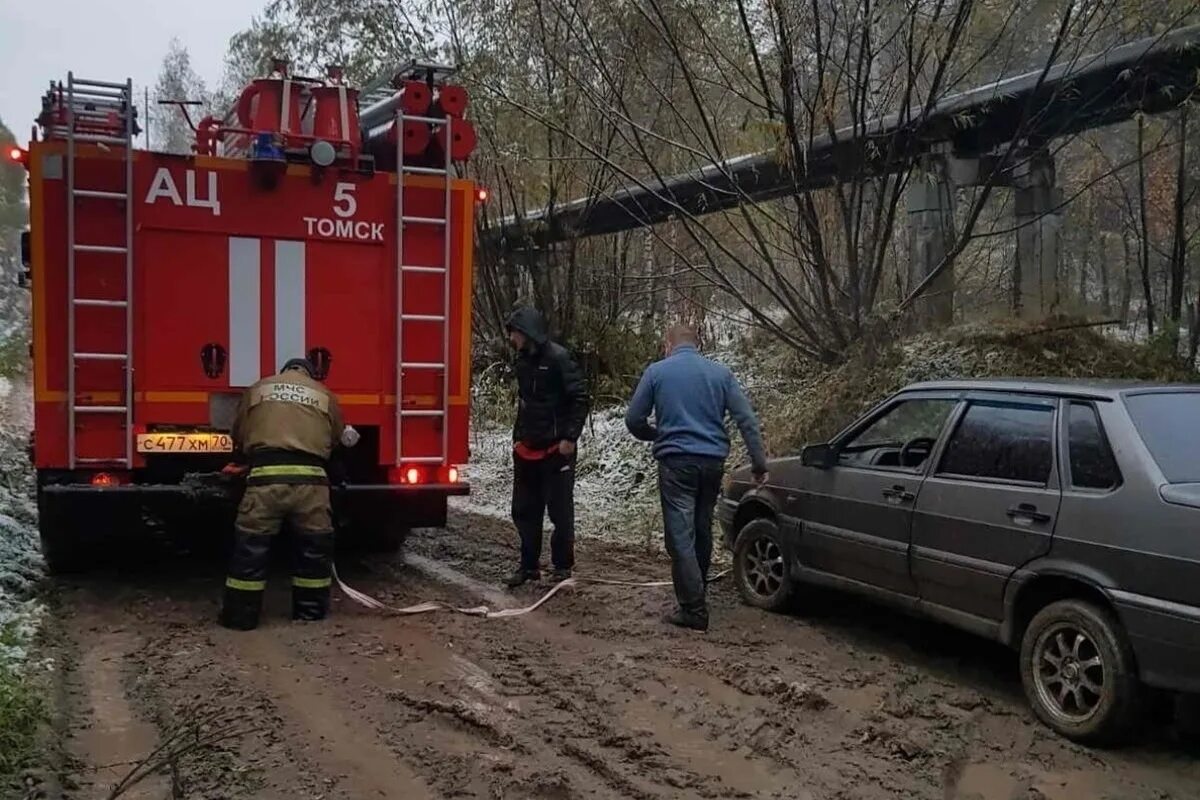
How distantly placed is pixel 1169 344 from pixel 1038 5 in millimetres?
3385

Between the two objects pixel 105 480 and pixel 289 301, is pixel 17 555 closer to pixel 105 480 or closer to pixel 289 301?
pixel 105 480

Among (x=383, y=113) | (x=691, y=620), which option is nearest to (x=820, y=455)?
(x=691, y=620)

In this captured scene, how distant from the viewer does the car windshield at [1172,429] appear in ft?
14.4

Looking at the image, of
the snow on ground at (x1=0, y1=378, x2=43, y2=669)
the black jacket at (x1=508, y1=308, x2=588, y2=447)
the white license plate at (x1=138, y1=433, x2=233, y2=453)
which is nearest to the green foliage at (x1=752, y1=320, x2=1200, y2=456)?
the black jacket at (x1=508, y1=308, x2=588, y2=447)

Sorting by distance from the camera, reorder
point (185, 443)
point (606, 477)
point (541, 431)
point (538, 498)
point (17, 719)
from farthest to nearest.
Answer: point (606, 477)
point (538, 498)
point (541, 431)
point (185, 443)
point (17, 719)

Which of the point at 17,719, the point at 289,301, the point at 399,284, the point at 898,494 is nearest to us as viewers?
the point at 17,719

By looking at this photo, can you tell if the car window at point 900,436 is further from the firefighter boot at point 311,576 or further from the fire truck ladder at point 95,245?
the fire truck ladder at point 95,245

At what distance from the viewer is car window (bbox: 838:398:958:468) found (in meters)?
5.78

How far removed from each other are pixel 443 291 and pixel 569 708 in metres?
3.29

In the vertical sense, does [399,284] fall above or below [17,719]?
above

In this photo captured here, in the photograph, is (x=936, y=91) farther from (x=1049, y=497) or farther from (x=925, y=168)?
(x=1049, y=497)

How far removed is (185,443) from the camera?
659 centimetres

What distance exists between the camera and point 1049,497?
15.6 ft

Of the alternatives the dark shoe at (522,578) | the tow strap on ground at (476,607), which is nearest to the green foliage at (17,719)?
the tow strap on ground at (476,607)
